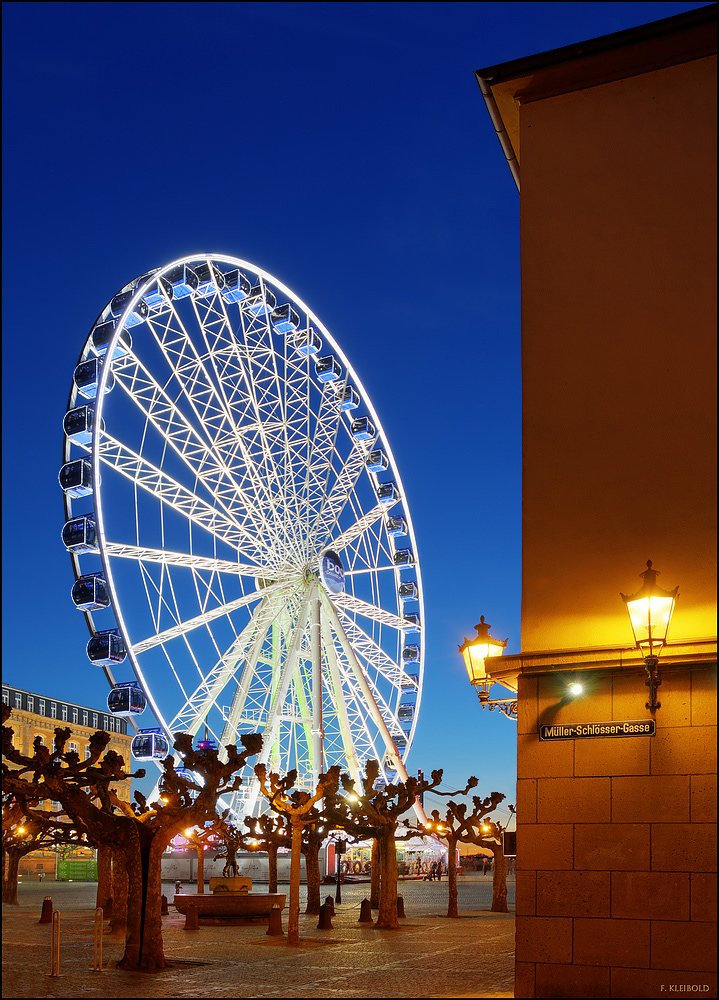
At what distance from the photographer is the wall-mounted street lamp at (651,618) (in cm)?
805

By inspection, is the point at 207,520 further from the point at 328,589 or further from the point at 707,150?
the point at 707,150

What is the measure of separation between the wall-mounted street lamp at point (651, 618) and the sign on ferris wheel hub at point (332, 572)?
2712 cm

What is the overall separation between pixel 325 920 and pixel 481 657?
15165 millimetres

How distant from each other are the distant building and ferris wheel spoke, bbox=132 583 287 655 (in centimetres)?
4498

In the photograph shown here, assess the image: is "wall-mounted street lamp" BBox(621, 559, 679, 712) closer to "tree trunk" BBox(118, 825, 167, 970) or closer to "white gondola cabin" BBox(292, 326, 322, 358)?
"tree trunk" BBox(118, 825, 167, 970)

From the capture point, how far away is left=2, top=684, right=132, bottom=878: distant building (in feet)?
252

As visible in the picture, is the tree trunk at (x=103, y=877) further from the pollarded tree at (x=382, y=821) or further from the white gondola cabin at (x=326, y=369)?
the white gondola cabin at (x=326, y=369)

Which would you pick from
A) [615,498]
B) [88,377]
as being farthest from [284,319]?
[615,498]

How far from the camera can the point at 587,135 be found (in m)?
10.7

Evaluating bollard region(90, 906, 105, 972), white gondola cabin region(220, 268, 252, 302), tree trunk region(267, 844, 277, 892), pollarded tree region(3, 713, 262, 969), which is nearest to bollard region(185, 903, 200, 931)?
tree trunk region(267, 844, 277, 892)

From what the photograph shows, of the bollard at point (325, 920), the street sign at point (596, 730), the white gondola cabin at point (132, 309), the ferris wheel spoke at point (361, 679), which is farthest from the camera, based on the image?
the ferris wheel spoke at point (361, 679)

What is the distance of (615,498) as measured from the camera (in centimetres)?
959

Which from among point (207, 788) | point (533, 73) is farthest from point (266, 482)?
point (533, 73)

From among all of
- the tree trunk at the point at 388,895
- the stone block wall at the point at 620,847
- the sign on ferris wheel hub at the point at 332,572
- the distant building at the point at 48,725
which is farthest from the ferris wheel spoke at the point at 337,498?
the distant building at the point at 48,725
